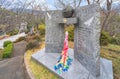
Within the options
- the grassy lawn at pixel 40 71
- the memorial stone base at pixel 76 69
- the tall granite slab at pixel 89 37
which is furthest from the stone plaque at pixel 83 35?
the grassy lawn at pixel 40 71

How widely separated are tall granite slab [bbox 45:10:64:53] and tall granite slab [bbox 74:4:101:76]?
5.09 feet

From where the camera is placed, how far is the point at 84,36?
6062 millimetres

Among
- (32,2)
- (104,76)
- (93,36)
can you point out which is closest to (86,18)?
(93,36)

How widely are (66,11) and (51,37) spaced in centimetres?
188

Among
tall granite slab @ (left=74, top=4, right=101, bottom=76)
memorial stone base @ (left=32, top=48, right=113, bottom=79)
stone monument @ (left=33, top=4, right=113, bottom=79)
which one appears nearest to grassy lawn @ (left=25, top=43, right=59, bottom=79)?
memorial stone base @ (left=32, top=48, right=113, bottom=79)

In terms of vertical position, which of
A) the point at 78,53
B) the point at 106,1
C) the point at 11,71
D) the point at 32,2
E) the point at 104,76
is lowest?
the point at 11,71

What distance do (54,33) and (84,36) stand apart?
2.63 meters

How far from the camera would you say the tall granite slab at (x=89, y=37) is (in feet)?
16.8

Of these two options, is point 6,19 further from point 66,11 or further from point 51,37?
point 66,11

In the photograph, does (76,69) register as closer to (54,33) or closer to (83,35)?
(83,35)

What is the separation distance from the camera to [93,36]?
520 cm

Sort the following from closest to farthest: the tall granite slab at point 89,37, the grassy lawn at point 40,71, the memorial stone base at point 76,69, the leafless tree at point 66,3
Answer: the tall granite slab at point 89,37
the memorial stone base at point 76,69
the grassy lawn at point 40,71
the leafless tree at point 66,3

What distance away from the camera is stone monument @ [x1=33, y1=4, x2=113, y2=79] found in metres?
5.17

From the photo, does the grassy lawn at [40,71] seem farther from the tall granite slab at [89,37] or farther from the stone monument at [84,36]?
the tall granite slab at [89,37]
